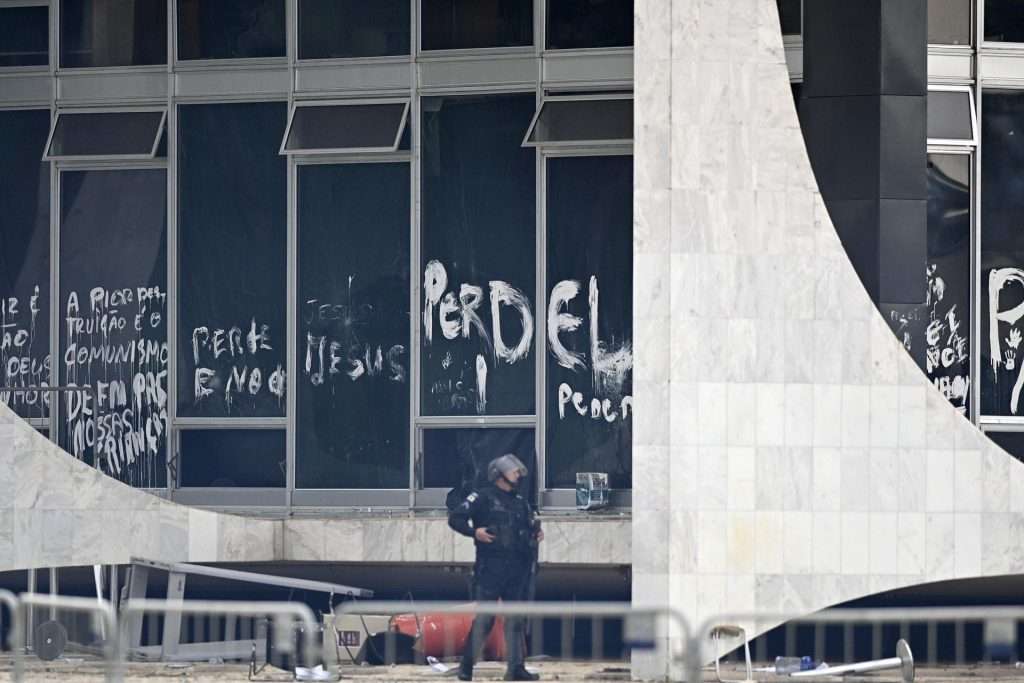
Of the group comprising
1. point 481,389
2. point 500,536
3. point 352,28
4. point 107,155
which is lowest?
point 500,536

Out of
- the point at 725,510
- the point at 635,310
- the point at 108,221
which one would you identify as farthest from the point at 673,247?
the point at 108,221

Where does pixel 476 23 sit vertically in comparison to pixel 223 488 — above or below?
above

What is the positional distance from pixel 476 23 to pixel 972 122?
5676 mm

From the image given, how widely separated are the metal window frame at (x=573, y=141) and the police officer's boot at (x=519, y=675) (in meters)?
7.02

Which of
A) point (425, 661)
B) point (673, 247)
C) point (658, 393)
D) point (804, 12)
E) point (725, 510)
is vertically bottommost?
point (425, 661)

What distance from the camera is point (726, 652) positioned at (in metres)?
14.8

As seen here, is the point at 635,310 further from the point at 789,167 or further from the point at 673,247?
the point at 789,167

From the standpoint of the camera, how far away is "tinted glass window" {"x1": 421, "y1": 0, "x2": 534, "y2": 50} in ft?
65.5

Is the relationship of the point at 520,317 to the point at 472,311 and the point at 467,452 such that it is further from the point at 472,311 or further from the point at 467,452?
the point at 467,452

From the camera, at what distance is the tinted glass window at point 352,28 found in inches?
795

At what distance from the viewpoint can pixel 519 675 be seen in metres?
14.4

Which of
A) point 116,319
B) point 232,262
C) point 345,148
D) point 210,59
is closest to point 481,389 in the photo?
point 345,148

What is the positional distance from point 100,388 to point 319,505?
3063 mm

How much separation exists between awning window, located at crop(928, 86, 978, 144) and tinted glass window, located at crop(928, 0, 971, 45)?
1.86ft
